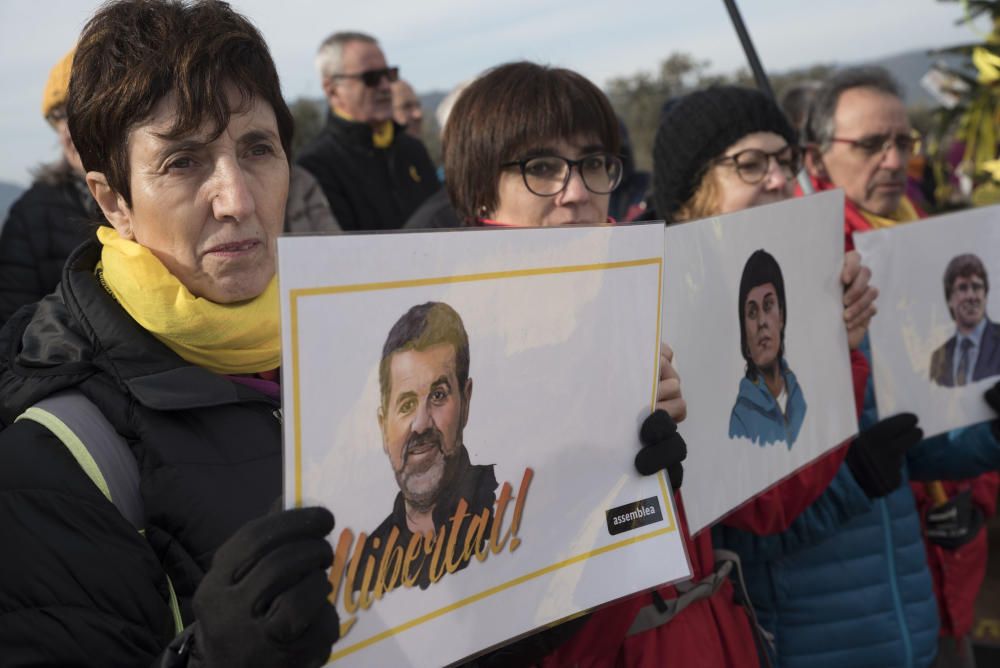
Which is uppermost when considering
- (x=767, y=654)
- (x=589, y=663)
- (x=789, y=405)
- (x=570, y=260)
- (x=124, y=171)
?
(x=124, y=171)

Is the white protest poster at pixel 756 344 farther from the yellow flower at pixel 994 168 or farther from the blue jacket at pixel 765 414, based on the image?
the yellow flower at pixel 994 168

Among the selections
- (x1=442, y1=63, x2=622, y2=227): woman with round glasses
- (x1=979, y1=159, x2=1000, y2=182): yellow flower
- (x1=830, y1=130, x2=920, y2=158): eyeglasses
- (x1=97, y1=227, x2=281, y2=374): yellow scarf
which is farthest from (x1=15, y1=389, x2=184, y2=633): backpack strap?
(x1=979, y1=159, x2=1000, y2=182): yellow flower

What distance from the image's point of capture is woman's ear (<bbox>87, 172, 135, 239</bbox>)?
1500 mm

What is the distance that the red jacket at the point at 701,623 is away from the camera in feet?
5.78

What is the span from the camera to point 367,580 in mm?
1181

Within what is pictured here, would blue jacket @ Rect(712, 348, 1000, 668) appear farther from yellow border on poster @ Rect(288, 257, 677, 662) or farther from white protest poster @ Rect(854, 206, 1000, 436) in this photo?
yellow border on poster @ Rect(288, 257, 677, 662)

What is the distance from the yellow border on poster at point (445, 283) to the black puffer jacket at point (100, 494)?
0.27 m

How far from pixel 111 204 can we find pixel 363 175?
10.3 ft

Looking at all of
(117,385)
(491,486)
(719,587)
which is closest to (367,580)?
(491,486)

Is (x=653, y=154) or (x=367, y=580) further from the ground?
(x=653, y=154)

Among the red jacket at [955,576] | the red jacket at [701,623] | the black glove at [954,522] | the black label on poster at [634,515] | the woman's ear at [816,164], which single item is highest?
the woman's ear at [816,164]

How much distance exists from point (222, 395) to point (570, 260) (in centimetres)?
55

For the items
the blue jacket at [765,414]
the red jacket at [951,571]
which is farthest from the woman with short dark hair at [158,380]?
the red jacket at [951,571]

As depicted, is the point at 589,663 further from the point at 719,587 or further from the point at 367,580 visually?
the point at 367,580
